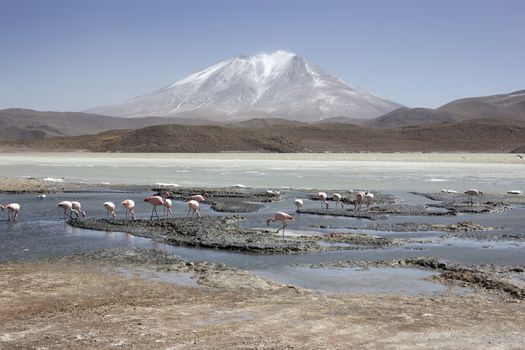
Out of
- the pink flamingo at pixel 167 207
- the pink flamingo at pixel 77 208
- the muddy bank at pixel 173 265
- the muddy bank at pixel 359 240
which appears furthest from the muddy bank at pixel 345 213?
the muddy bank at pixel 173 265

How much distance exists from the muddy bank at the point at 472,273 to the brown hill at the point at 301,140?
66.8m

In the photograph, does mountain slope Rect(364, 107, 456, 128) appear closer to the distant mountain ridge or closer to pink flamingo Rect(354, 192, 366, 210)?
the distant mountain ridge

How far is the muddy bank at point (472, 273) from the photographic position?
32.5 ft

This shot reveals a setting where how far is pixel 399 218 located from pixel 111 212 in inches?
324

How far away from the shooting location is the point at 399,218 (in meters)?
19.0

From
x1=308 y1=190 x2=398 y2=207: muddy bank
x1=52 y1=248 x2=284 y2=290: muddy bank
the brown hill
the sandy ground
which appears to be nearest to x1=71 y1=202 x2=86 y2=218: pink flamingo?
x1=52 y1=248 x2=284 y2=290: muddy bank

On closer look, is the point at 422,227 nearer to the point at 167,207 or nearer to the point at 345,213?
the point at 345,213

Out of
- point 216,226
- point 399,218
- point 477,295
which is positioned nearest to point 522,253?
point 477,295

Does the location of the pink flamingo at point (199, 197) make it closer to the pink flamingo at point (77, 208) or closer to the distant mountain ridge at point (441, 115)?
the pink flamingo at point (77, 208)

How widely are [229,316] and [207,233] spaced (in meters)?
7.45

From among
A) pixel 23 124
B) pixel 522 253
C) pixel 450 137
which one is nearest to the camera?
pixel 522 253

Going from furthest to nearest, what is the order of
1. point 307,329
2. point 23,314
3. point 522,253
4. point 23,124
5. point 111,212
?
point 23,124
point 111,212
point 522,253
point 23,314
point 307,329

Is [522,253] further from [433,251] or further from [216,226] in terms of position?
[216,226]

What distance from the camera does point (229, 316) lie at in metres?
8.14
